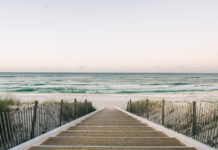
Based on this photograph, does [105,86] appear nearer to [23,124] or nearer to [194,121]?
[23,124]

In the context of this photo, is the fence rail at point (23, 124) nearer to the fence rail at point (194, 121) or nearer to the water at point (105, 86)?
the fence rail at point (194, 121)

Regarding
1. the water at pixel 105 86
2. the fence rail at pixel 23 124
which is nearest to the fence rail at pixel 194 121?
the fence rail at pixel 23 124

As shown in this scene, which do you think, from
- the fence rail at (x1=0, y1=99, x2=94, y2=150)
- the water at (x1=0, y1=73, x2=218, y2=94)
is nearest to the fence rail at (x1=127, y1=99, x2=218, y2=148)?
the fence rail at (x1=0, y1=99, x2=94, y2=150)

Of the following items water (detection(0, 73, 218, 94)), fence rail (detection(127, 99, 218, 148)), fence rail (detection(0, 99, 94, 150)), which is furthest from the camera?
water (detection(0, 73, 218, 94))

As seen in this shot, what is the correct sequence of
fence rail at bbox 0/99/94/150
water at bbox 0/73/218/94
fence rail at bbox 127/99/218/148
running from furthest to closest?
water at bbox 0/73/218/94 → fence rail at bbox 127/99/218/148 → fence rail at bbox 0/99/94/150

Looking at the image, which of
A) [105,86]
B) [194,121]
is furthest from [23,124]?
[105,86]

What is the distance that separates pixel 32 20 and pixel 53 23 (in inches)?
61.5

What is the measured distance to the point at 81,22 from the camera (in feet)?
55.1

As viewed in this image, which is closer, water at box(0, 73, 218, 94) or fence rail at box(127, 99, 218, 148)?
fence rail at box(127, 99, 218, 148)

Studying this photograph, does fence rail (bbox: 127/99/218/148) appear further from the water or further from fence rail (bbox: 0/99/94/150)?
the water

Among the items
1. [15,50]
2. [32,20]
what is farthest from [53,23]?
[15,50]

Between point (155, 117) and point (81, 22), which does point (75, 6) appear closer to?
point (81, 22)

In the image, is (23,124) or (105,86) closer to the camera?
(23,124)

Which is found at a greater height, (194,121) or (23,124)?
(194,121)
